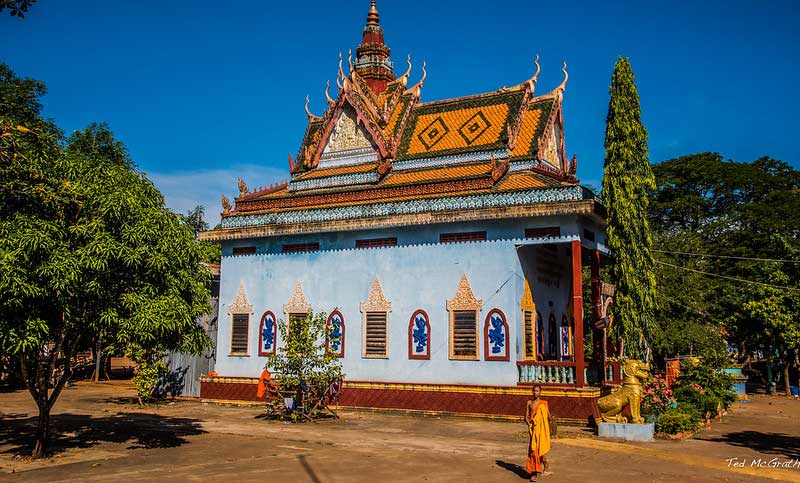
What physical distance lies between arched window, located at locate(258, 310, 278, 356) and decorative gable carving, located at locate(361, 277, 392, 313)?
342 cm

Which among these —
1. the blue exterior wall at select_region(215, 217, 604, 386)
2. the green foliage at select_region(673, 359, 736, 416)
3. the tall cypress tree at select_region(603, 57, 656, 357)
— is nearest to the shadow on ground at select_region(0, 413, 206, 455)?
the blue exterior wall at select_region(215, 217, 604, 386)

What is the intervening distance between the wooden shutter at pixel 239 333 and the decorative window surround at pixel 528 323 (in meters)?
9.59

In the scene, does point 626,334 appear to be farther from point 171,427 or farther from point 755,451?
point 171,427

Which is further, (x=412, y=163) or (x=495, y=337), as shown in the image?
(x=412, y=163)

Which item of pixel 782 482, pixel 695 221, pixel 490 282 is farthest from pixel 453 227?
pixel 695 221

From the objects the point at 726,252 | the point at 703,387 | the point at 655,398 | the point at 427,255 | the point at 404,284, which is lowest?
the point at 655,398

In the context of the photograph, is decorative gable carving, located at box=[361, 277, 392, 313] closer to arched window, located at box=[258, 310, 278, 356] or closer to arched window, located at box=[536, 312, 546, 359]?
arched window, located at box=[258, 310, 278, 356]

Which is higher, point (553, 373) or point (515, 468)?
point (553, 373)

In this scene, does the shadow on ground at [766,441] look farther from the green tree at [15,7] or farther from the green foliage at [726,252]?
the green tree at [15,7]

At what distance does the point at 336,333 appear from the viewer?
22.5 meters

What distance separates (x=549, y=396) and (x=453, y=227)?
227 inches

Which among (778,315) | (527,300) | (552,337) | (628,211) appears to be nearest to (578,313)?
(527,300)

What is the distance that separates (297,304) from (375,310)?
116 inches

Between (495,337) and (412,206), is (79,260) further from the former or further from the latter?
(495,337)
